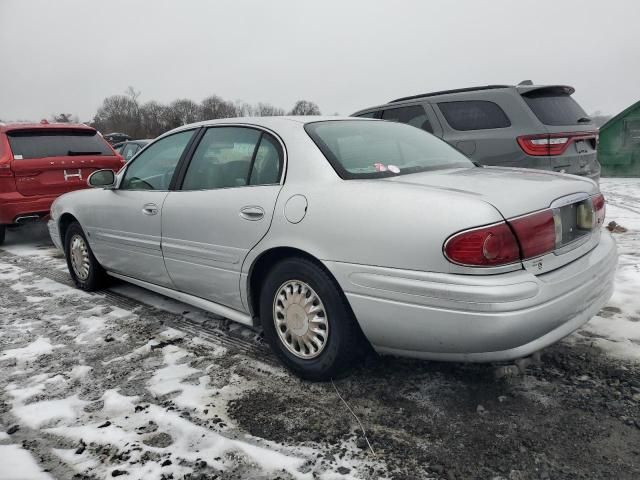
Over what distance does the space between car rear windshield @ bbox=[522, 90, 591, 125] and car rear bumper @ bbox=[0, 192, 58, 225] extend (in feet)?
20.4

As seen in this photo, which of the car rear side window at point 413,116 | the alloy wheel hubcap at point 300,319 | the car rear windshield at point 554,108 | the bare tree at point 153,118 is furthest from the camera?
the bare tree at point 153,118

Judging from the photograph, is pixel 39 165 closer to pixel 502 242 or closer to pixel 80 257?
pixel 80 257

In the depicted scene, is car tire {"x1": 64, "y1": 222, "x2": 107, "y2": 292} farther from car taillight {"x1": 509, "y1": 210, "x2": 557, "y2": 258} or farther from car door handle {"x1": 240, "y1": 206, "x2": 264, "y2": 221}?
car taillight {"x1": 509, "y1": 210, "x2": 557, "y2": 258}

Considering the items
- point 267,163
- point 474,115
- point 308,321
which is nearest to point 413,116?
point 474,115

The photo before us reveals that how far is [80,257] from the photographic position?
455 centimetres

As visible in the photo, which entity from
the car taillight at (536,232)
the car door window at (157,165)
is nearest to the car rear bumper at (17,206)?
the car door window at (157,165)

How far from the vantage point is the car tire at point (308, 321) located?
A: 2.43 m

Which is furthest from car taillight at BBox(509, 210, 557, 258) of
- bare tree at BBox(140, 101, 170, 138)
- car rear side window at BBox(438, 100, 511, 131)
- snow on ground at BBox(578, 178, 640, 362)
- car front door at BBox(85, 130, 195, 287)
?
bare tree at BBox(140, 101, 170, 138)

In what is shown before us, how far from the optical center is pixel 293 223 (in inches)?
99.2

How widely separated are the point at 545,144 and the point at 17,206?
6.48 metres

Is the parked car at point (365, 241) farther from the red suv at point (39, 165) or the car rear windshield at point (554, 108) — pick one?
the red suv at point (39, 165)

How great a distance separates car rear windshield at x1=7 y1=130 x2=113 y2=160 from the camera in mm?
6457

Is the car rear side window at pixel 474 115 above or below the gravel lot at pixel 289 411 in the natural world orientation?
Answer: above

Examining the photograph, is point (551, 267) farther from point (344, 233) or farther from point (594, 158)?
point (594, 158)
